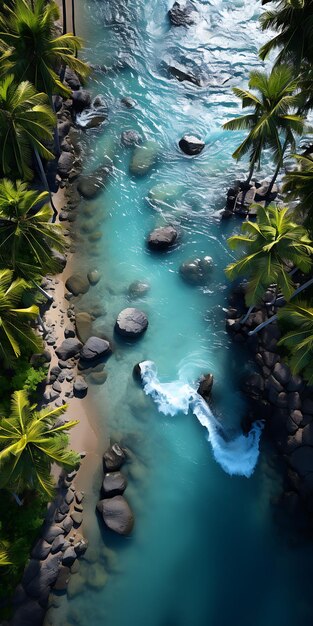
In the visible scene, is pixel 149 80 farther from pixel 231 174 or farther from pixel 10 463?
pixel 10 463

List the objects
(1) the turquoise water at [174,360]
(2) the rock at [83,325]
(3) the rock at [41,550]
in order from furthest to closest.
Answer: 1. (2) the rock at [83,325]
2. (1) the turquoise water at [174,360]
3. (3) the rock at [41,550]

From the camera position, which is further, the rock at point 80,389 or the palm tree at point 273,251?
the rock at point 80,389

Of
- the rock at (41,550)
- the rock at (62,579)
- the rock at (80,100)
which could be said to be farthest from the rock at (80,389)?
the rock at (80,100)

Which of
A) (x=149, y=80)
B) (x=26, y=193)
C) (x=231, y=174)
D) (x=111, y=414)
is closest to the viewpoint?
(x=26, y=193)

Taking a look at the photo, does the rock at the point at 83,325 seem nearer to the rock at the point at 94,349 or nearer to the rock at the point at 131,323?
the rock at the point at 94,349

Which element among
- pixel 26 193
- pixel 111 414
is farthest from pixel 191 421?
pixel 26 193

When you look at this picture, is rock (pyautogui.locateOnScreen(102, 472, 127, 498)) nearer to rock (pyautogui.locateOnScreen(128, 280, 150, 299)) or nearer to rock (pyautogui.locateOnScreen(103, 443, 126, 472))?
rock (pyautogui.locateOnScreen(103, 443, 126, 472))

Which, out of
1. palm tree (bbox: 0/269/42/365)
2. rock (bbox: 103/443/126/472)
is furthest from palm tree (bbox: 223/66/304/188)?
rock (bbox: 103/443/126/472)

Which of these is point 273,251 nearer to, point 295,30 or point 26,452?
point 295,30
